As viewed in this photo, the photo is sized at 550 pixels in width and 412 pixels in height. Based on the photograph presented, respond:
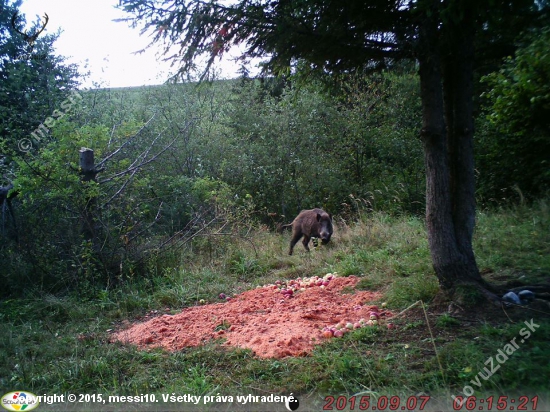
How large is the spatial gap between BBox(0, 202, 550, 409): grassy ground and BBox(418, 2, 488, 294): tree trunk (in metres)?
0.58

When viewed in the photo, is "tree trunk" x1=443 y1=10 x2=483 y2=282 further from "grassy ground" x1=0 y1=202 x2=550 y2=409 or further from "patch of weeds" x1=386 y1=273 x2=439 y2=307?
"grassy ground" x1=0 y1=202 x2=550 y2=409

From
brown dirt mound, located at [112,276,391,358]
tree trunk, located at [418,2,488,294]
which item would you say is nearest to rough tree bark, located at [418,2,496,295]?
tree trunk, located at [418,2,488,294]

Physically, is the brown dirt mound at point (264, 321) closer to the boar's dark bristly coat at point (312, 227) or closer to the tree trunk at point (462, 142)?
the tree trunk at point (462, 142)

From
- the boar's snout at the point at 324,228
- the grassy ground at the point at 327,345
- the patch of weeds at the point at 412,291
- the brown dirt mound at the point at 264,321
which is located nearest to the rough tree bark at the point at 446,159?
the patch of weeds at the point at 412,291

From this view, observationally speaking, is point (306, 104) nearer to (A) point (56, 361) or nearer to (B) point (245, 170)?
(B) point (245, 170)

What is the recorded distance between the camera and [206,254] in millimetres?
11414

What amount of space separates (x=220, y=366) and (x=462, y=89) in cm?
462

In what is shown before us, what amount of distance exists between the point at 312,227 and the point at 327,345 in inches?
262

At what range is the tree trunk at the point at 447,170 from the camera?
6285 mm

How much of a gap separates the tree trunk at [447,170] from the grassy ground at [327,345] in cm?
58

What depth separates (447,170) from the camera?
6445mm

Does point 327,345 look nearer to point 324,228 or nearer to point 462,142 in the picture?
point 462,142

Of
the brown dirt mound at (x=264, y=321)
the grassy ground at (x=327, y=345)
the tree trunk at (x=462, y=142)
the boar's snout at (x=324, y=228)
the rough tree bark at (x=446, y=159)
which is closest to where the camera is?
the grassy ground at (x=327, y=345)

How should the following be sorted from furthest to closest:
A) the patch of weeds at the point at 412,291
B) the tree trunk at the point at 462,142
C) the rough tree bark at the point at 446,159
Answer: the patch of weeds at the point at 412,291 < the tree trunk at the point at 462,142 < the rough tree bark at the point at 446,159
